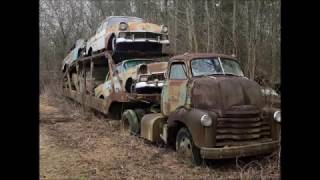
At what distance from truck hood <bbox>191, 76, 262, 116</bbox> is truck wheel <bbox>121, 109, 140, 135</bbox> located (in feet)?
9.62

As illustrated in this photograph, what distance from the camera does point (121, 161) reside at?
8070 millimetres

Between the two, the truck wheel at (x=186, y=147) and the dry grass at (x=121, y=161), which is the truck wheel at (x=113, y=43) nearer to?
the dry grass at (x=121, y=161)

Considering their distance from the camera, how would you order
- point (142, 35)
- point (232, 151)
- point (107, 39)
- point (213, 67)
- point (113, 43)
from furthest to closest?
1. point (107, 39)
2. point (113, 43)
3. point (142, 35)
4. point (213, 67)
5. point (232, 151)

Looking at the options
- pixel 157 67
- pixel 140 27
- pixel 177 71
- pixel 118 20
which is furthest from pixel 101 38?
pixel 177 71

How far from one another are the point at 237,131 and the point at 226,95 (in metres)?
0.69

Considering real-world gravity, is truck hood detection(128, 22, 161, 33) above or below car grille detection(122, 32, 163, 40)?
above

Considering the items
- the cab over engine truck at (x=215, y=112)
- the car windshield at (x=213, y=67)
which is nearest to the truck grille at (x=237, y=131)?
the cab over engine truck at (x=215, y=112)

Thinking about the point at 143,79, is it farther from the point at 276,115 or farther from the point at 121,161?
the point at 276,115

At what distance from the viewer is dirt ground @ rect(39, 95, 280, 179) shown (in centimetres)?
719

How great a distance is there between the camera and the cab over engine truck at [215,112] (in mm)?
7484

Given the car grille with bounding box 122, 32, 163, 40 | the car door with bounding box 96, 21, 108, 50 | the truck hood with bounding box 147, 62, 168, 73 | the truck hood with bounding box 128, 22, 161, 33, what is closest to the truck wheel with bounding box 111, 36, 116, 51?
the car door with bounding box 96, 21, 108, 50

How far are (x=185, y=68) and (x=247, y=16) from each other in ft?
27.7

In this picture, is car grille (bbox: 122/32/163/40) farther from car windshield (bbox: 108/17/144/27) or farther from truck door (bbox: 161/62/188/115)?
truck door (bbox: 161/62/188/115)
